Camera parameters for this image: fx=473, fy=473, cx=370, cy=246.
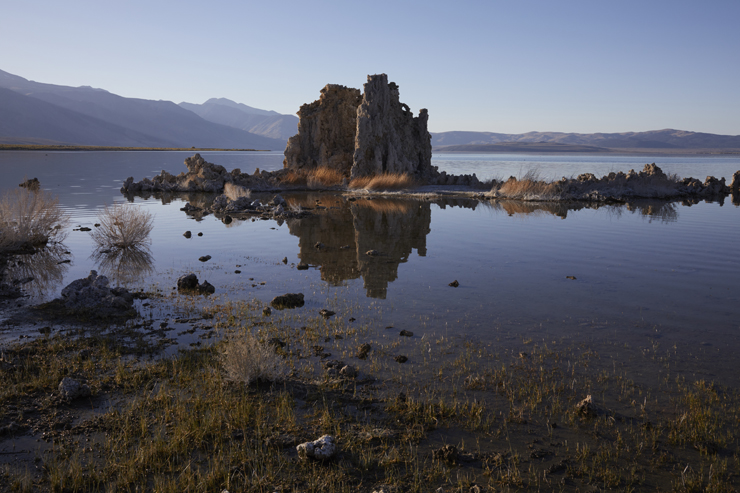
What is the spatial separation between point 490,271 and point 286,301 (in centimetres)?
560

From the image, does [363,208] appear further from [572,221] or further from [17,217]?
[17,217]

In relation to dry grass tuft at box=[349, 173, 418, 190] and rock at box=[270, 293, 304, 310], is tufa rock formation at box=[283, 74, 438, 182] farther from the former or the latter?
rock at box=[270, 293, 304, 310]

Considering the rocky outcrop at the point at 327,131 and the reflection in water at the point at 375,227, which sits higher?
the rocky outcrop at the point at 327,131

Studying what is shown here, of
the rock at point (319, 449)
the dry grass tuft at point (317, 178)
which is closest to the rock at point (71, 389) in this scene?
the rock at point (319, 449)

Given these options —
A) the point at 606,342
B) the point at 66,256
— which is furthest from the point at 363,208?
the point at 606,342

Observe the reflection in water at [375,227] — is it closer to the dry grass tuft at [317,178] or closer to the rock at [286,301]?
the rock at [286,301]

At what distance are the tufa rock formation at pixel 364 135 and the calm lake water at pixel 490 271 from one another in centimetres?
1335

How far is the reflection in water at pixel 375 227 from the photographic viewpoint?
40.5 feet

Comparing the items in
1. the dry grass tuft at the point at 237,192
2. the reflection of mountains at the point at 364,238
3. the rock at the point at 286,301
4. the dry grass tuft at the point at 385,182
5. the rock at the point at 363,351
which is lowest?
the rock at the point at 363,351

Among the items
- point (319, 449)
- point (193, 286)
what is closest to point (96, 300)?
point (193, 286)

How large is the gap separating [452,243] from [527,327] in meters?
8.36

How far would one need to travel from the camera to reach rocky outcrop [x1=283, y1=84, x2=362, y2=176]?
39.5 metres

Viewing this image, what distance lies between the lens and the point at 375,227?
63.4 ft

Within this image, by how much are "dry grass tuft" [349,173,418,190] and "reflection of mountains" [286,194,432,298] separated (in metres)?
5.92
